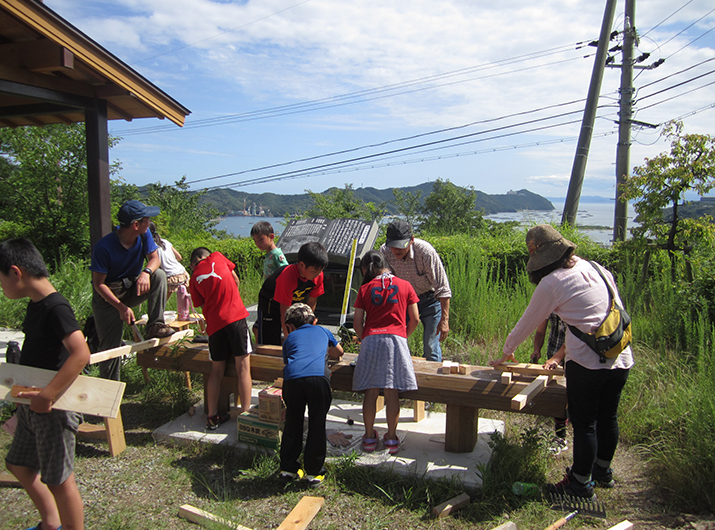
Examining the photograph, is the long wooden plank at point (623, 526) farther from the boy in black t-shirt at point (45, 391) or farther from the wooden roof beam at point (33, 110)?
the wooden roof beam at point (33, 110)

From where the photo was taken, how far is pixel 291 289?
4207mm

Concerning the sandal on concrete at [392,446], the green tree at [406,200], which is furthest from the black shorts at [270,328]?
the green tree at [406,200]

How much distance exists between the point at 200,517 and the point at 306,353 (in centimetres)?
122

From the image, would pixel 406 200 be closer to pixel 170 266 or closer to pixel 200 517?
pixel 170 266

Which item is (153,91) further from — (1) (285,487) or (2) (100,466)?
(1) (285,487)

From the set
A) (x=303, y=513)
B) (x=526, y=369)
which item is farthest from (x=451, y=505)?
(x=526, y=369)

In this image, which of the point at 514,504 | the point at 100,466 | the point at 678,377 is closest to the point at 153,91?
the point at 100,466

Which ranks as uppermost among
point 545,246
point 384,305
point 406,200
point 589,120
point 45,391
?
point 589,120

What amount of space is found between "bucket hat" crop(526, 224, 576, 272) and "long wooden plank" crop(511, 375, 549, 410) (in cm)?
76

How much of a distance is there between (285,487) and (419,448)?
1.10m

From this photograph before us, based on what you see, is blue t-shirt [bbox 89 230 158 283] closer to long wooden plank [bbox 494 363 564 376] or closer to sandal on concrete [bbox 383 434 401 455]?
sandal on concrete [bbox 383 434 401 455]

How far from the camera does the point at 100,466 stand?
3785mm

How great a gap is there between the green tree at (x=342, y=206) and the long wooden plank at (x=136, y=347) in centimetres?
1110

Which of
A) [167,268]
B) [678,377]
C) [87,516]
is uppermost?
[167,268]
